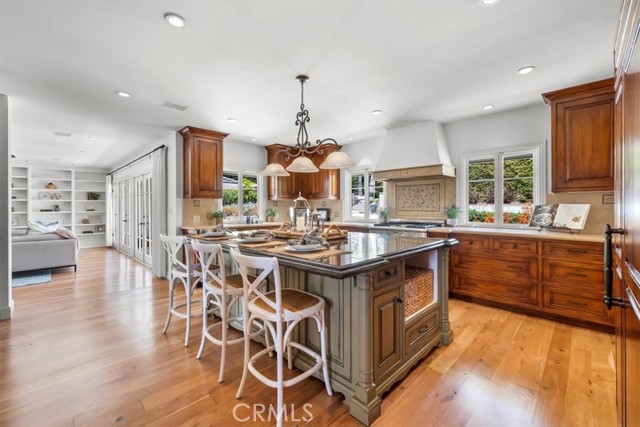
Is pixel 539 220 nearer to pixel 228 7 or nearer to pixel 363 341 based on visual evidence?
pixel 363 341

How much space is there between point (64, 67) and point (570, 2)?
13.4 ft

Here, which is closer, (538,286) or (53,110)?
(538,286)

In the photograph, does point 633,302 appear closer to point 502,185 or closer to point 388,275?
point 388,275

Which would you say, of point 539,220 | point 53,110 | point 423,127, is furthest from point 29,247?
point 539,220

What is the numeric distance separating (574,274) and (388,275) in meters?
2.44

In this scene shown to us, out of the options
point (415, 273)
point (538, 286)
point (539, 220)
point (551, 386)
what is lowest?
point (551, 386)

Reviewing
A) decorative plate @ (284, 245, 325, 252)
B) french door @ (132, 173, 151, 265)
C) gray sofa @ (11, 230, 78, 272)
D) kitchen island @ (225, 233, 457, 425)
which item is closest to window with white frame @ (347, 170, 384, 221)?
kitchen island @ (225, 233, 457, 425)

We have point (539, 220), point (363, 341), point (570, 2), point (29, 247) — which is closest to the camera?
point (363, 341)

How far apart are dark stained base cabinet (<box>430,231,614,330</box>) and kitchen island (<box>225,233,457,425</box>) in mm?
1523

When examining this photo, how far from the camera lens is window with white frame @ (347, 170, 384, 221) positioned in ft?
18.2

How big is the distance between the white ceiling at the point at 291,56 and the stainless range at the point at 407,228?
1.65 metres

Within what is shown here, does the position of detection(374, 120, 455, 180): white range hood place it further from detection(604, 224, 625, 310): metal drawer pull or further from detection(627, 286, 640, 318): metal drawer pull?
detection(627, 286, 640, 318): metal drawer pull

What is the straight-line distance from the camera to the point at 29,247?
4.92 metres

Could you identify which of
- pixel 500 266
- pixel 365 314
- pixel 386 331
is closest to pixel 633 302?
pixel 365 314
